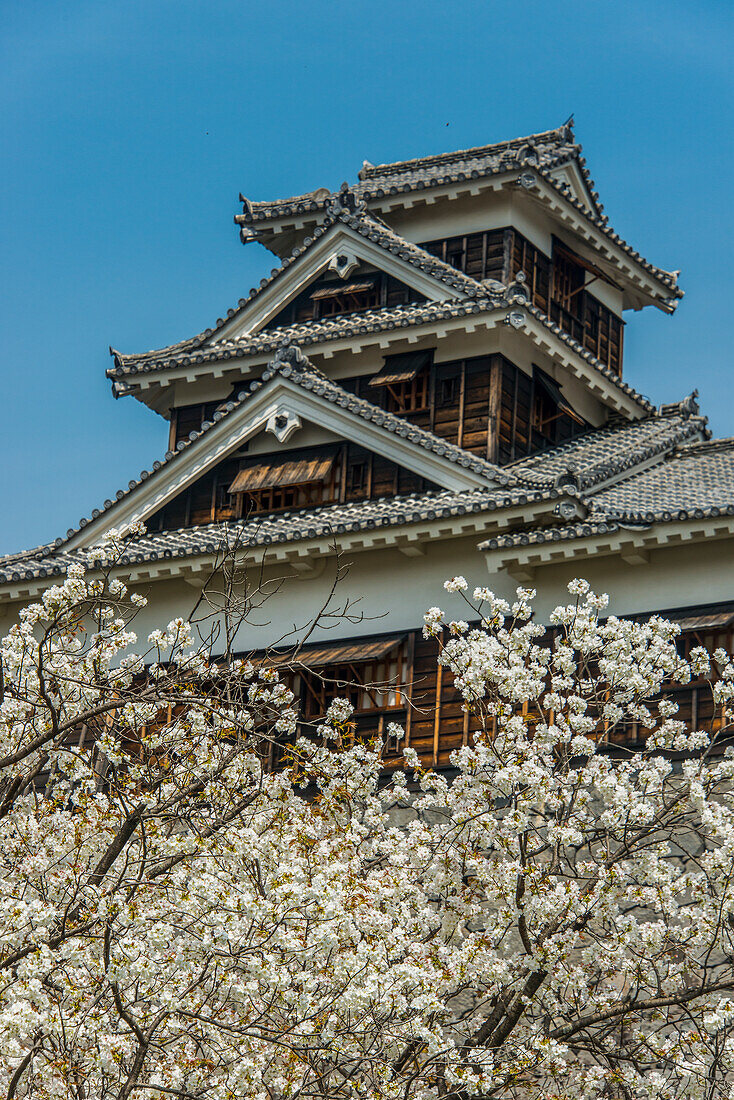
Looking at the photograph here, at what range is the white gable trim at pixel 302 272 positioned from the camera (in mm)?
24125

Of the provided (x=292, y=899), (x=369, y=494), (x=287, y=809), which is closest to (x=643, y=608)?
(x=369, y=494)

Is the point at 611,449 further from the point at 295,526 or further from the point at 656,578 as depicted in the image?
the point at 295,526

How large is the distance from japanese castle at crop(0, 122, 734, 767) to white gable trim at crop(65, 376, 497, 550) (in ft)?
0.11

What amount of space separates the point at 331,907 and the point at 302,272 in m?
16.5

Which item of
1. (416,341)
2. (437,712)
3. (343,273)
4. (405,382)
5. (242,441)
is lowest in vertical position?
(437,712)

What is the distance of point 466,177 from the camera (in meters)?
24.2

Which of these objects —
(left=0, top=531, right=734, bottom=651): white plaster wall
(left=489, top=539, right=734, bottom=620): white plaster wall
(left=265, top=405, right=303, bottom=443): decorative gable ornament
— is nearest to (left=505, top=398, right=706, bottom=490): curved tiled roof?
(left=489, top=539, right=734, bottom=620): white plaster wall

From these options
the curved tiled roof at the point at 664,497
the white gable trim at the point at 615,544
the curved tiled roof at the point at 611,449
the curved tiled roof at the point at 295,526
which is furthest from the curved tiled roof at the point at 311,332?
the white gable trim at the point at 615,544

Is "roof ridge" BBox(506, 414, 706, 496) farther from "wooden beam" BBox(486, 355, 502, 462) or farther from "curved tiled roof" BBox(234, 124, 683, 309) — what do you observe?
"curved tiled roof" BBox(234, 124, 683, 309)

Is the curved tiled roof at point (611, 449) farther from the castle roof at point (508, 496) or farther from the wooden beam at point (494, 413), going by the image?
the wooden beam at point (494, 413)

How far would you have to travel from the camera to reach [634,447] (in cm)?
2191

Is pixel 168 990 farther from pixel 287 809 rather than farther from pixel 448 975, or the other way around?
pixel 287 809

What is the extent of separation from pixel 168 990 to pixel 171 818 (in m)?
1.46

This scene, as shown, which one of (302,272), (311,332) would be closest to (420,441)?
(311,332)
